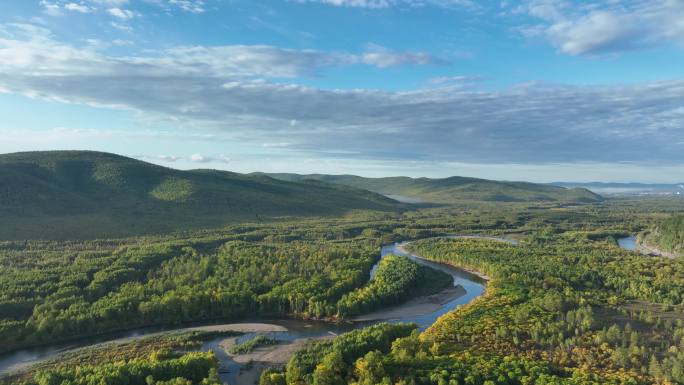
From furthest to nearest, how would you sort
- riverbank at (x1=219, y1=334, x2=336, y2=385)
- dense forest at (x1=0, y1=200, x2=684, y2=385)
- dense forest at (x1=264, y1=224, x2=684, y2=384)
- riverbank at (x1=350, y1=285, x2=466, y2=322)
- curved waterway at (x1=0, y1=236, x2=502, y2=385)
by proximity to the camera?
riverbank at (x1=350, y1=285, x2=466, y2=322), curved waterway at (x1=0, y1=236, x2=502, y2=385), riverbank at (x1=219, y1=334, x2=336, y2=385), dense forest at (x1=0, y1=200, x2=684, y2=385), dense forest at (x1=264, y1=224, x2=684, y2=384)

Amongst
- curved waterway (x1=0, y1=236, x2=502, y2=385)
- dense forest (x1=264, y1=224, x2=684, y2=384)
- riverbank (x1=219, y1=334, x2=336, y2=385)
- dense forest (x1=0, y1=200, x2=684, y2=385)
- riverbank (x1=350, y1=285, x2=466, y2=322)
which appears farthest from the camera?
riverbank (x1=350, y1=285, x2=466, y2=322)

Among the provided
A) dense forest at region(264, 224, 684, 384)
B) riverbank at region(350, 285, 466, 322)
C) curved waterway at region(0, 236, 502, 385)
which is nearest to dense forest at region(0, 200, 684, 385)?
dense forest at region(264, 224, 684, 384)

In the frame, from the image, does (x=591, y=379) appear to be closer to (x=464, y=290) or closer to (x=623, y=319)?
(x=623, y=319)

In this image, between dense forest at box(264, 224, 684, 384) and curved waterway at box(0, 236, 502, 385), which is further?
curved waterway at box(0, 236, 502, 385)

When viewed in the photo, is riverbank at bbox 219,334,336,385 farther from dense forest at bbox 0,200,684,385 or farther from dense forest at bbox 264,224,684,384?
dense forest at bbox 264,224,684,384

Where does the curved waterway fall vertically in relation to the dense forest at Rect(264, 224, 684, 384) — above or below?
below

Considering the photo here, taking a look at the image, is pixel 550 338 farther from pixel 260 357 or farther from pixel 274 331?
pixel 274 331

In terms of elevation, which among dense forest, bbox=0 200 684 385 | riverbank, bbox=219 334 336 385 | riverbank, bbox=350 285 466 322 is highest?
dense forest, bbox=0 200 684 385

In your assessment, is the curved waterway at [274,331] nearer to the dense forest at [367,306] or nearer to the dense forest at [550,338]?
the dense forest at [367,306]
